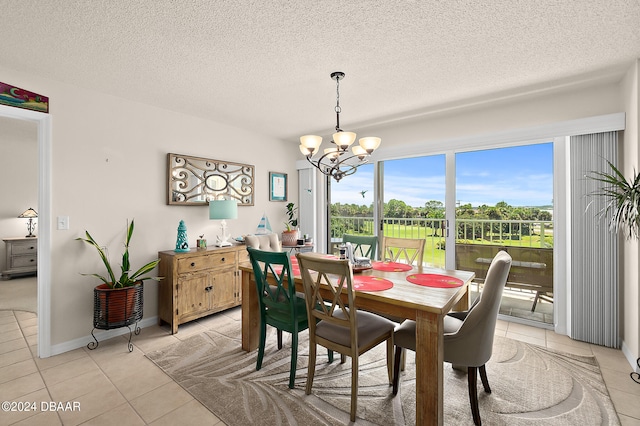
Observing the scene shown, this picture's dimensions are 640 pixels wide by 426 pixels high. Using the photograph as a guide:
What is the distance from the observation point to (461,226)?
150 inches

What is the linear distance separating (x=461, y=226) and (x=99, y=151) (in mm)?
4225

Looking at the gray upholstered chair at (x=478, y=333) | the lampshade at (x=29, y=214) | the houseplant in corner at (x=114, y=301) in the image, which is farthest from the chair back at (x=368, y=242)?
the lampshade at (x=29, y=214)

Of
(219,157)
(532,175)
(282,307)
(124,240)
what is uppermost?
(219,157)

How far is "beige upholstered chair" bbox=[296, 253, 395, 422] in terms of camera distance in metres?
1.84

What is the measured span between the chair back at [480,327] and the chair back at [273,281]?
1085 millimetres

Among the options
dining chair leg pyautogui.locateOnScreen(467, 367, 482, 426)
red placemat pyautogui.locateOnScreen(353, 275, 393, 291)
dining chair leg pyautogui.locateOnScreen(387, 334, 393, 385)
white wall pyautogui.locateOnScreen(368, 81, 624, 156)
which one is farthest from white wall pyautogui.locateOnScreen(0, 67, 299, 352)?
dining chair leg pyautogui.locateOnScreen(467, 367, 482, 426)

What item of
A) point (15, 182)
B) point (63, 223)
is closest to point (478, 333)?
point (63, 223)

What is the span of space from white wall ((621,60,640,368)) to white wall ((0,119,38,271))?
812 centimetres

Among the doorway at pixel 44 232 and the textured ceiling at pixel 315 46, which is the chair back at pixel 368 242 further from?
the doorway at pixel 44 232

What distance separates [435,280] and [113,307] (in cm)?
287

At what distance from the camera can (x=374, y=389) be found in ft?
7.13

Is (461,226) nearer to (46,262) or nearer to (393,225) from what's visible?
(393,225)

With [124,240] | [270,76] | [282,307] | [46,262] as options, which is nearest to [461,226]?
[282,307]

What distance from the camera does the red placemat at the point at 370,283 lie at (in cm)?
205
